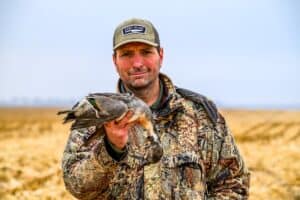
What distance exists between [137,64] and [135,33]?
0.22 metres

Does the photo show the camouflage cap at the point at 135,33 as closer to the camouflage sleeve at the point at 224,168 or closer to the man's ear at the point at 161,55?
the man's ear at the point at 161,55

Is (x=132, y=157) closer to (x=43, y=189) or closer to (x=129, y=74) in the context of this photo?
(x=129, y=74)

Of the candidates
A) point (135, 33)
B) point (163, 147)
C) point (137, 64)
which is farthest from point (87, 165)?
point (135, 33)

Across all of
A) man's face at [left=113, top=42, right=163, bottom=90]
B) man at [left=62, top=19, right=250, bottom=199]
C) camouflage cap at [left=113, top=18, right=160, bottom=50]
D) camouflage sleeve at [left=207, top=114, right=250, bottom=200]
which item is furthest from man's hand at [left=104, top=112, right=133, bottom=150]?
camouflage sleeve at [left=207, top=114, right=250, bottom=200]

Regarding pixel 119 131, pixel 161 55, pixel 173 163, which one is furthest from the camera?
pixel 161 55

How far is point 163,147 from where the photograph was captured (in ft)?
15.8

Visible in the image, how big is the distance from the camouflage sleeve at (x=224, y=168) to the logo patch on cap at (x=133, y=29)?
0.88m

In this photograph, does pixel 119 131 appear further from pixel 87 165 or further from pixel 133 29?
pixel 133 29

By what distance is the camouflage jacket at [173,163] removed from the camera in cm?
452

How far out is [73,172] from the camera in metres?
4.57

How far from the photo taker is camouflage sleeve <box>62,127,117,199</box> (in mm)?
4418

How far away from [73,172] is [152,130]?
642 mm

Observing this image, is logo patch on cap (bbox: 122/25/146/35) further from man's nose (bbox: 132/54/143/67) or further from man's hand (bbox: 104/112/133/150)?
man's hand (bbox: 104/112/133/150)

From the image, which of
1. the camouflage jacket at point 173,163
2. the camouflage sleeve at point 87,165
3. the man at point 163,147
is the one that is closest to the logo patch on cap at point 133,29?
the man at point 163,147
